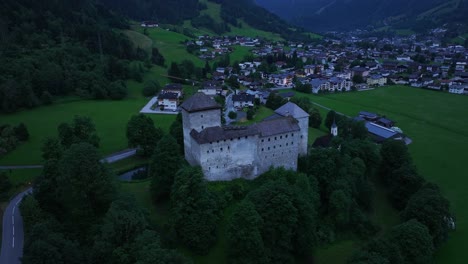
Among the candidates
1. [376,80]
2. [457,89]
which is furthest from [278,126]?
[376,80]

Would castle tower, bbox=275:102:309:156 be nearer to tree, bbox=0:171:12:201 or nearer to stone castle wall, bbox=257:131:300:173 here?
stone castle wall, bbox=257:131:300:173

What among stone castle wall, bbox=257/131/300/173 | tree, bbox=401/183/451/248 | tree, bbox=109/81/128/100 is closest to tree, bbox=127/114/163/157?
stone castle wall, bbox=257/131/300/173

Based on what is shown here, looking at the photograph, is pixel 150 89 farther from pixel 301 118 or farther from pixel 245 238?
pixel 245 238

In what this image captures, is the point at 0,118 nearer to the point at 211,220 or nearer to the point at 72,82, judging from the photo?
the point at 72,82

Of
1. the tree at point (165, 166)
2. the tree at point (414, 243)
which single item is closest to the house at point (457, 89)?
the tree at point (414, 243)

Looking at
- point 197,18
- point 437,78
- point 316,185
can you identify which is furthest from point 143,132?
point 197,18

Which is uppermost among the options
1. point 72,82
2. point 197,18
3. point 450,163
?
point 197,18

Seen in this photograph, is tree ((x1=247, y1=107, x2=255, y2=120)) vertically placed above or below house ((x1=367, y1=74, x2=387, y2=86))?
below
